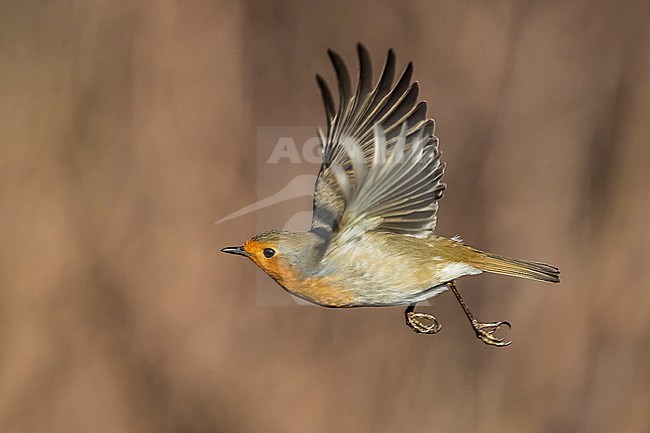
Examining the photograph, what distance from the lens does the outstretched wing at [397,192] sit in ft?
5.71

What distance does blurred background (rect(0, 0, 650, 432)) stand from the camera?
4.27 metres

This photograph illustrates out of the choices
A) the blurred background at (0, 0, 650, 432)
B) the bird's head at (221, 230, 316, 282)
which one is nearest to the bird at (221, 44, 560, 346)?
the bird's head at (221, 230, 316, 282)

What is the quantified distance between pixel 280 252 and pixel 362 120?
21.5 inches

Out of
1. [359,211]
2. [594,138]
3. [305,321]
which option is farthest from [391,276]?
[594,138]

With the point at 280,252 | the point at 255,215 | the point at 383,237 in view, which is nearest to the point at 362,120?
the point at 383,237

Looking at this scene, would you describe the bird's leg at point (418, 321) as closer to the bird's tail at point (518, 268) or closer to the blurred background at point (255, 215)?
the bird's tail at point (518, 268)

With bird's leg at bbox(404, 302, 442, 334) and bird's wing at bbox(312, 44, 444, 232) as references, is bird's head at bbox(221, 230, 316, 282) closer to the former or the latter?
bird's wing at bbox(312, 44, 444, 232)

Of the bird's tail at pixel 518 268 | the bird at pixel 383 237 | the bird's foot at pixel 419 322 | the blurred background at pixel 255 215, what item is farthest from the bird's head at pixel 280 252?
the blurred background at pixel 255 215

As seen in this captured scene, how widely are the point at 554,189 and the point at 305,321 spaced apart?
1.42 meters

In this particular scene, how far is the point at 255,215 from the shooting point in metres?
4.21

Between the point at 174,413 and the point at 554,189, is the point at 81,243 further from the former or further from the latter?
the point at 554,189

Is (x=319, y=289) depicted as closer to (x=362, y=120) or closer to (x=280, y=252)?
(x=280, y=252)

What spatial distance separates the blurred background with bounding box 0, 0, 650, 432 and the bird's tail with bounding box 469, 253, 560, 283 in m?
2.05

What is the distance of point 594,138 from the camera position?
14.3ft
